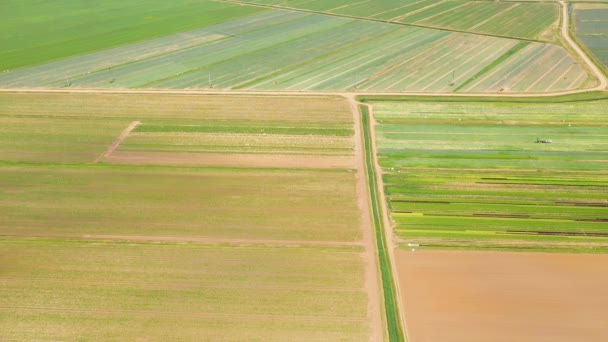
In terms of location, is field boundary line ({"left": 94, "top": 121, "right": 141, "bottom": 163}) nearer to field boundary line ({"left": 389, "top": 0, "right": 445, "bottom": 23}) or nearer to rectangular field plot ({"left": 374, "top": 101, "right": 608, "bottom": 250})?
rectangular field plot ({"left": 374, "top": 101, "right": 608, "bottom": 250})

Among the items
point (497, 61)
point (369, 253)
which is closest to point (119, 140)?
point (369, 253)

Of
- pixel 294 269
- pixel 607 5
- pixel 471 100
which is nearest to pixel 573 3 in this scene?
pixel 607 5

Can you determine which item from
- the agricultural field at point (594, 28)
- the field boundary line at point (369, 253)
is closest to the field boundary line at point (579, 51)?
the agricultural field at point (594, 28)

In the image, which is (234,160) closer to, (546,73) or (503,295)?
(503,295)

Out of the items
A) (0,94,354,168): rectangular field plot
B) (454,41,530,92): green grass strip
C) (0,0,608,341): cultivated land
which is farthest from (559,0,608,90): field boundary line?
(0,94,354,168): rectangular field plot

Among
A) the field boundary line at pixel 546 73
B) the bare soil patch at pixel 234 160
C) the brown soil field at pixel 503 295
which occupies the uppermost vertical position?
the field boundary line at pixel 546 73

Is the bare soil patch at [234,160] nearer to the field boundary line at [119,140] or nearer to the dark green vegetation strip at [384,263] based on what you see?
the field boundary line at [119,140]
